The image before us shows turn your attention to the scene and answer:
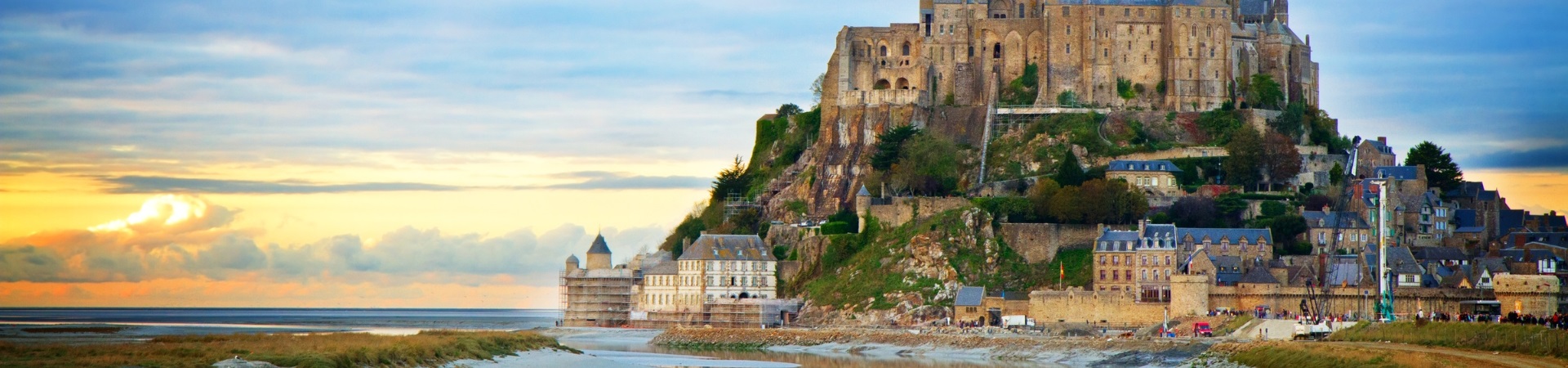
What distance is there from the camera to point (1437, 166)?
99938 mm

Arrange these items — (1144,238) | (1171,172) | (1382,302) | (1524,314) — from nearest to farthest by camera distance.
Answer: (1524,314), (1382,302), (1144,238), (1171,172)

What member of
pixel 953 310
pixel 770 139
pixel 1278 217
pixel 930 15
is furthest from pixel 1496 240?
pixel 770 139

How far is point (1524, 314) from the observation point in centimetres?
7475

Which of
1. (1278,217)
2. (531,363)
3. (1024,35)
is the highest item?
(1024,35)

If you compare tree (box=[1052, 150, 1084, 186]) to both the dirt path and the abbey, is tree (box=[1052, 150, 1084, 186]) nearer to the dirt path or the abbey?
the abbey

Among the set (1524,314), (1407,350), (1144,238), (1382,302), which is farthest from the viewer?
(1144,238)

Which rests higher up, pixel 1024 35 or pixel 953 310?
pixel 1024 35

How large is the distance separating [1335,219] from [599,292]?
1450 inches

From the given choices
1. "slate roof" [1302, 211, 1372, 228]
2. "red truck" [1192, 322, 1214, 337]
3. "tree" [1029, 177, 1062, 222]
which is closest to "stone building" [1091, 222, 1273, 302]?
"slate roof" [1302, 211, 1372, 228]

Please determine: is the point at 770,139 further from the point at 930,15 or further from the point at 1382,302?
the point at 1382,302

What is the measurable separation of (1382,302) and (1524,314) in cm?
639

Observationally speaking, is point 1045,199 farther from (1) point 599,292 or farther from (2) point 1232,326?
(1) point 599,292

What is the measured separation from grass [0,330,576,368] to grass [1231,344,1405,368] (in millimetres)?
25264

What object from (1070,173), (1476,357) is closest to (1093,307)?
(1070,173)
